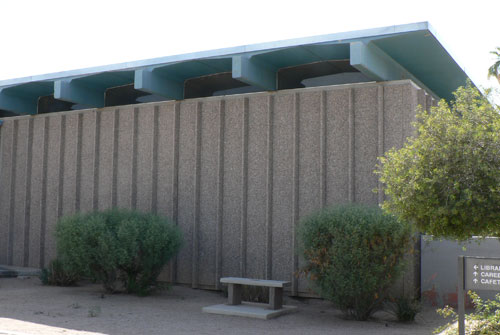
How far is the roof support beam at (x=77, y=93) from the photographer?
14.5m

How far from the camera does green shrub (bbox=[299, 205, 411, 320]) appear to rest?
30.8 feet

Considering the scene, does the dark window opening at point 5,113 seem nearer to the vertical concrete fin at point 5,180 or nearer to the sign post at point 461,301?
the vertical concrete fin at point 5,180

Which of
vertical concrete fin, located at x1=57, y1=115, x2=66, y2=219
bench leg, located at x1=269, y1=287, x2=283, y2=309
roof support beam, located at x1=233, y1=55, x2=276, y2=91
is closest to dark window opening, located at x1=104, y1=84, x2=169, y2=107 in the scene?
vertical concrete fin, located at x1=57, y1=115, x2=66, y2=219

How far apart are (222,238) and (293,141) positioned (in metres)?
2.72

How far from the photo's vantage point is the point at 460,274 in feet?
22.7

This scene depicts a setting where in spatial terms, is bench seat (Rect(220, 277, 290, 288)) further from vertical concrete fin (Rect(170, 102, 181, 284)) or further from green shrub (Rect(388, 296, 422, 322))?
vertical concrete fin (Rect(170, 102, 181, 284))

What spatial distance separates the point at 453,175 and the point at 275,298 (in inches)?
175

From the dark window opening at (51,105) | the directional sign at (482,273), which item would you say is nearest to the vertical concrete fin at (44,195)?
the dark window opening at (51,105)

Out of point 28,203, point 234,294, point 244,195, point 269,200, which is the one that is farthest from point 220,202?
point 28,203

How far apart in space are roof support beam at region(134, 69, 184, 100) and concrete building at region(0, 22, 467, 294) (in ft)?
0.11

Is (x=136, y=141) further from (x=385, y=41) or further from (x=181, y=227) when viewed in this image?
(x=385, y=41)

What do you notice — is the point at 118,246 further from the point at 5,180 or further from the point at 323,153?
the point at 5,180

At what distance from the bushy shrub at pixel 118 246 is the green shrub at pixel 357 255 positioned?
352 centimetres

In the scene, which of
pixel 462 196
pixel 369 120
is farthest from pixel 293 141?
pixel 462 196
